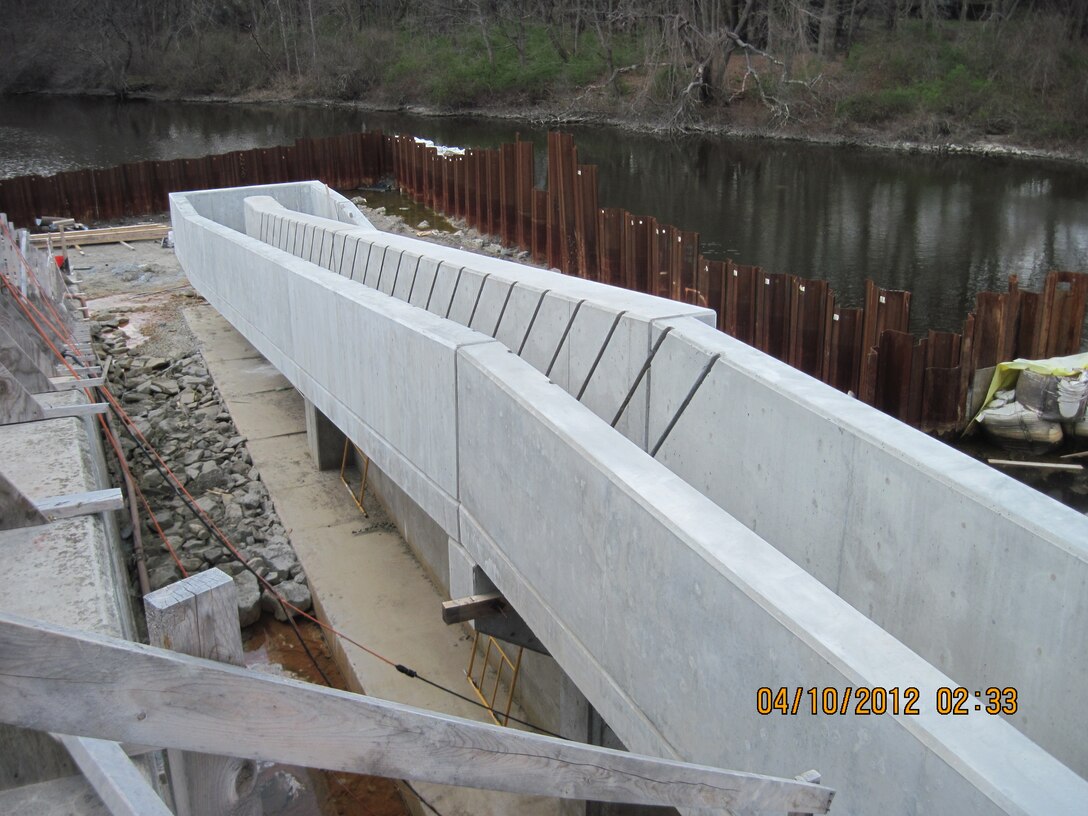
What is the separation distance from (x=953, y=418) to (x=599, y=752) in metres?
10.5

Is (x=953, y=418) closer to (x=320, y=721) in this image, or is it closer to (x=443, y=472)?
(x=443, y=472)

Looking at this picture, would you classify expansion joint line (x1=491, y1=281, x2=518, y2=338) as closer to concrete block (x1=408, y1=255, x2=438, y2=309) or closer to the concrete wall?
the concrete wall

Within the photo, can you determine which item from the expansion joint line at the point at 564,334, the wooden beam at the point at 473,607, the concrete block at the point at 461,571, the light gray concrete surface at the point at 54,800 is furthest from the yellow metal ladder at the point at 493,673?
the light gray concrete surface at the point at 54,800

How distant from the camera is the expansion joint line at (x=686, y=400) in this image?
593cm

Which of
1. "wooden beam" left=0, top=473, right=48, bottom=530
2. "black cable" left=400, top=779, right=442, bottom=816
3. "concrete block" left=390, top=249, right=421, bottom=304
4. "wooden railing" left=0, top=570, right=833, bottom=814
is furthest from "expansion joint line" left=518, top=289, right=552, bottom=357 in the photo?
"wooden railing" left=0, top=570, right=833, bottom=814

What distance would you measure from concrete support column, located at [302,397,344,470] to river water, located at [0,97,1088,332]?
11.3 m

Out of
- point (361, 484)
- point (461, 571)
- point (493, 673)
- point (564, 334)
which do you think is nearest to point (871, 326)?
point (564, 334)

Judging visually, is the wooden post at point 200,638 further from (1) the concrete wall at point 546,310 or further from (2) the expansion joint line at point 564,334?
(2) the expansion joint line at point 564,334

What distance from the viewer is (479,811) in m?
6.38

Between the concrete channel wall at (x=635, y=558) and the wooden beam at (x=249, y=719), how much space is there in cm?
107

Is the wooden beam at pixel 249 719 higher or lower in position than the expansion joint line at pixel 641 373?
higher

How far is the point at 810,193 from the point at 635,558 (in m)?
28.3

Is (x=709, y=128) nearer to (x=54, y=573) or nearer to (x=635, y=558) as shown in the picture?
(x=54, y=573)

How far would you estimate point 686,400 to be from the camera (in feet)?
20.3
